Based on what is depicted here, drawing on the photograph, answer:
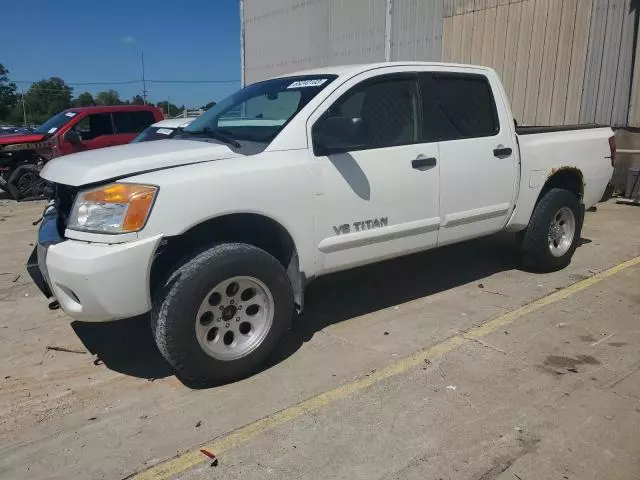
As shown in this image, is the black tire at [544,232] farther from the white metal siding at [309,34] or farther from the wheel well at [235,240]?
the white metal siding at [309,34]

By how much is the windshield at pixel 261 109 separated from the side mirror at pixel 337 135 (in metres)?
0.24

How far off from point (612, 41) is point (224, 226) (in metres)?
9.83

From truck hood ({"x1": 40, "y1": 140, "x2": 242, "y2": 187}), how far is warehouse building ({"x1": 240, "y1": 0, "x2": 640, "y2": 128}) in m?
9.50

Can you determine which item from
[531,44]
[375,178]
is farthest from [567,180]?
Result: [531,44]

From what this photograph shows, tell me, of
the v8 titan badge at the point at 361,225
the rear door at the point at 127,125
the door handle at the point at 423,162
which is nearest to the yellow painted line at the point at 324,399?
the v8 titan badge at the point at 361,225

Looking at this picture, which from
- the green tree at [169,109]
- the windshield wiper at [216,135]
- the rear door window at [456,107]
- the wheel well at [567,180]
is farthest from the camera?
the green tree at [169,109]

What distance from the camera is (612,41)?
10445 mm

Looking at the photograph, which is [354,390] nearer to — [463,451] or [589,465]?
[463,451]

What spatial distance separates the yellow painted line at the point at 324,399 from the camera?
8.87 feet

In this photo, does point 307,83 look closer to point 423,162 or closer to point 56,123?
point 423,162

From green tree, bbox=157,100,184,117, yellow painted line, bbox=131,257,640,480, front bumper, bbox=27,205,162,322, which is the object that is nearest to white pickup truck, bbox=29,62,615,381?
front bumper, bbox=27,205,162,322

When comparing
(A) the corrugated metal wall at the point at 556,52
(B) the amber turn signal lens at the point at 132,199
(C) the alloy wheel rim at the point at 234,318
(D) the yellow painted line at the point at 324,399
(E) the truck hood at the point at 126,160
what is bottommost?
(D) the yellow painted line at the point at 324,399

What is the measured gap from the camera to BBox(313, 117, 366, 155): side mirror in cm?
362

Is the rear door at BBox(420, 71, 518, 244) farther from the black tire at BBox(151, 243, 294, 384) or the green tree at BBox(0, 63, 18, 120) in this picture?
the green tree at BBox(0, 63, 18, 120)
